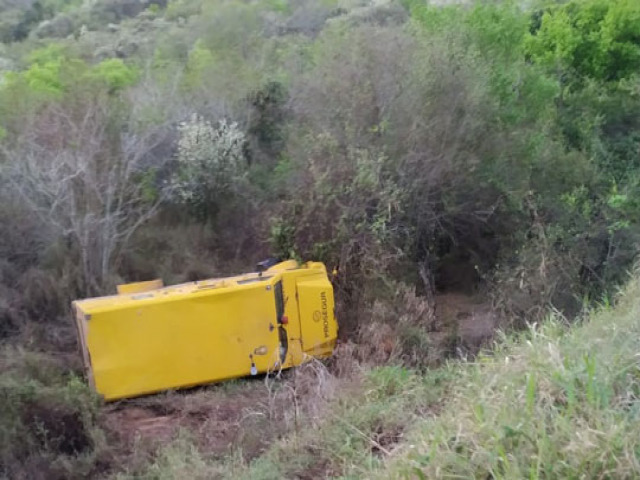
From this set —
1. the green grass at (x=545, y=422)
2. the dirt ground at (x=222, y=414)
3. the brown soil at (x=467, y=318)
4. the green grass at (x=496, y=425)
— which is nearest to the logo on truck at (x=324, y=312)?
the dirt ground at (x=222, y=414)

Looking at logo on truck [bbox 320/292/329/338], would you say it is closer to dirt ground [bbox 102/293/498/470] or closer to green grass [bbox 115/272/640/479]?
dirt ground [bbox 102/293/498/470]

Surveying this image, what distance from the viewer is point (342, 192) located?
10.4m

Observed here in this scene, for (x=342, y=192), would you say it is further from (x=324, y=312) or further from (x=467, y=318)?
(x=467, y=318)

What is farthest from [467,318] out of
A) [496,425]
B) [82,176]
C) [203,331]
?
[496,425]

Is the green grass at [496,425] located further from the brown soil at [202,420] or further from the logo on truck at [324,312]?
the logo on truck at [324,312]

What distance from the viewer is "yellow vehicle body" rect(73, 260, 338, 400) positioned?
26.3 feet

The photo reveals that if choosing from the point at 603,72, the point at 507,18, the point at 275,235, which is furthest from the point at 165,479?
the point at 603,72

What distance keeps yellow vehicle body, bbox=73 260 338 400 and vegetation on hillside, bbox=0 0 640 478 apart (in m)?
0.53

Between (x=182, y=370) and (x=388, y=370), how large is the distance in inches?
110

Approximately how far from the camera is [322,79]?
38.5ft

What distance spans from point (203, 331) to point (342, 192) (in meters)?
3.08

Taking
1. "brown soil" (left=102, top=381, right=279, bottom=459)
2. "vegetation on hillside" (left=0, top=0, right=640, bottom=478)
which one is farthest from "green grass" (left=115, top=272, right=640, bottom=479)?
"brown soil" (left=102, top=381, right=279, bottom=459)

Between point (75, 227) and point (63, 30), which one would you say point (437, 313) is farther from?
point (63, 30)

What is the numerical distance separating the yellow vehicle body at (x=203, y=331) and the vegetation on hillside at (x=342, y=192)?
1.73ft
